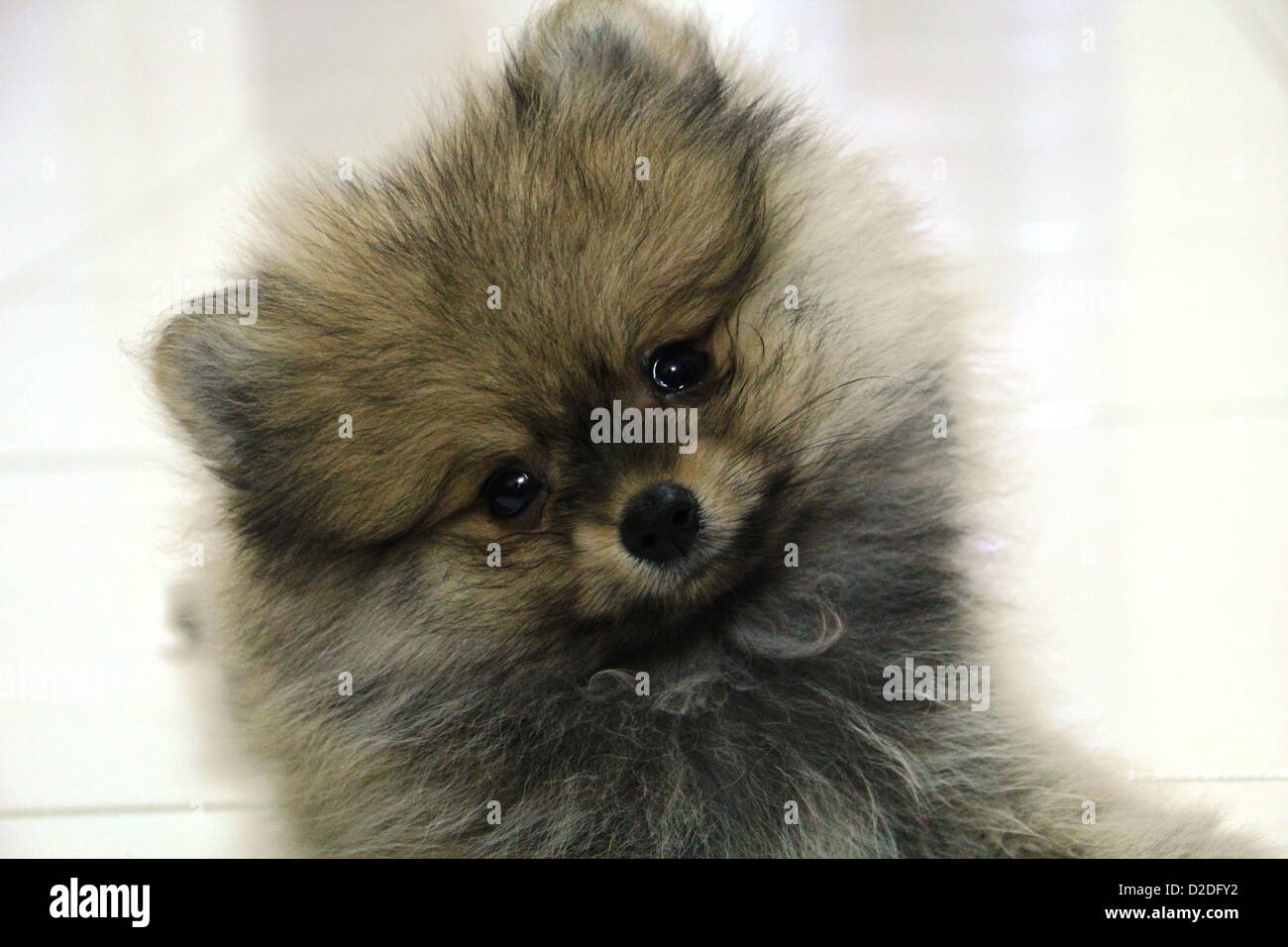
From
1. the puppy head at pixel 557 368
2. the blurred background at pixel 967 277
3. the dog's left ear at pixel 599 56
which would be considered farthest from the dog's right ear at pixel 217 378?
the dog's left ear at pixel 599 56

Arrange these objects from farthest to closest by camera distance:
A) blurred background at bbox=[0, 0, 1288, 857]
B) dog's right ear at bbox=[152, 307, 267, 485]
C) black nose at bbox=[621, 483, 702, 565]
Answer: blurred background at bbox=[0, 0, 1288, 857] < dog's right ear at bbox=[152, 307, 267, 485] < black nose at bbox=[621, 483, 702, 565]

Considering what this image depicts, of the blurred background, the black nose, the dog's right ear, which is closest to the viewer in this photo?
the black nose

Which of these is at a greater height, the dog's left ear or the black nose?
the dog's left ear

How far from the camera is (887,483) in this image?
155 cm

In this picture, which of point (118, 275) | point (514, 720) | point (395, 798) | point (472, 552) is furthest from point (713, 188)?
point (118, 275)

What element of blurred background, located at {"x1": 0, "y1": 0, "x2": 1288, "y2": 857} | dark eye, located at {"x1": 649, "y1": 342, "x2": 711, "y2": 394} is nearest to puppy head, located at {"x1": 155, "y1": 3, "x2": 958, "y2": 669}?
dark eye, located at {"x1": 649, "y1": 342, "x2": 711, "y2": 394}

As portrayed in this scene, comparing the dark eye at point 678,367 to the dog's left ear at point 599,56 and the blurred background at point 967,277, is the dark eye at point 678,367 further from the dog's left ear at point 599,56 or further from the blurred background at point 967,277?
the blurred background at point 967,277

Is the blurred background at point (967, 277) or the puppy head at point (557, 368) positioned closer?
the puppy head at point (557, 368)

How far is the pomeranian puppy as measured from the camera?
4.46ft

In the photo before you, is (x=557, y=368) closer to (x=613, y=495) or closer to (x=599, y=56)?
(x=613, y=495)

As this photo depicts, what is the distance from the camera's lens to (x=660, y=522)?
132cm

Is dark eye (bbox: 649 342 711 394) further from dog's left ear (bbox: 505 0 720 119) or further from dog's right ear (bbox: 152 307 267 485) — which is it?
dog's right ear (bbox: 152 307 267 485)

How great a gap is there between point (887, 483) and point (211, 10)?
168cm

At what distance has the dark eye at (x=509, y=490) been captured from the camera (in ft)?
4.51
